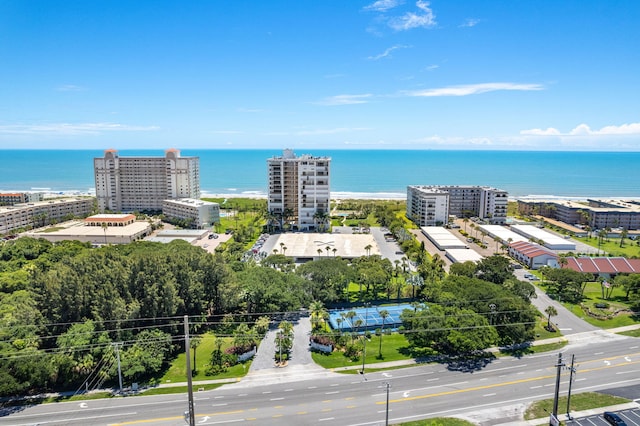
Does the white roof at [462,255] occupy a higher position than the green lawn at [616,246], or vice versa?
the white roof at [462,255]

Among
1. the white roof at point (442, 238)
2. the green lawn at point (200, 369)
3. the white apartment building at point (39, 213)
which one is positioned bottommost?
the green lawn at point (200, 369)

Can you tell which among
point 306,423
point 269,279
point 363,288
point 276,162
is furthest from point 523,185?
point 306,423

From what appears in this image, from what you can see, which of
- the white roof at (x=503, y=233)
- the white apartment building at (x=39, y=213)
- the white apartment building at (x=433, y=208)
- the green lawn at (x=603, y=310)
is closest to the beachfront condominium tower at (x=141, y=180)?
the white apartment building at (x=39, y=213)

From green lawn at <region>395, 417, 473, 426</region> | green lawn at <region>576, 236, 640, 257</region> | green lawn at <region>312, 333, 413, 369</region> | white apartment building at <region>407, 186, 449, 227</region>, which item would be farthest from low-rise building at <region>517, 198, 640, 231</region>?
green lawn at <region>395, 417, 473, 426</region>

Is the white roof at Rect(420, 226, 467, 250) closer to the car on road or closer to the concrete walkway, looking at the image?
the concrete walkway

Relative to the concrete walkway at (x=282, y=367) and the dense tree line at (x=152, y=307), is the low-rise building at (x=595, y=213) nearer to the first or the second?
the dense tree line at (x=152, y=307)
